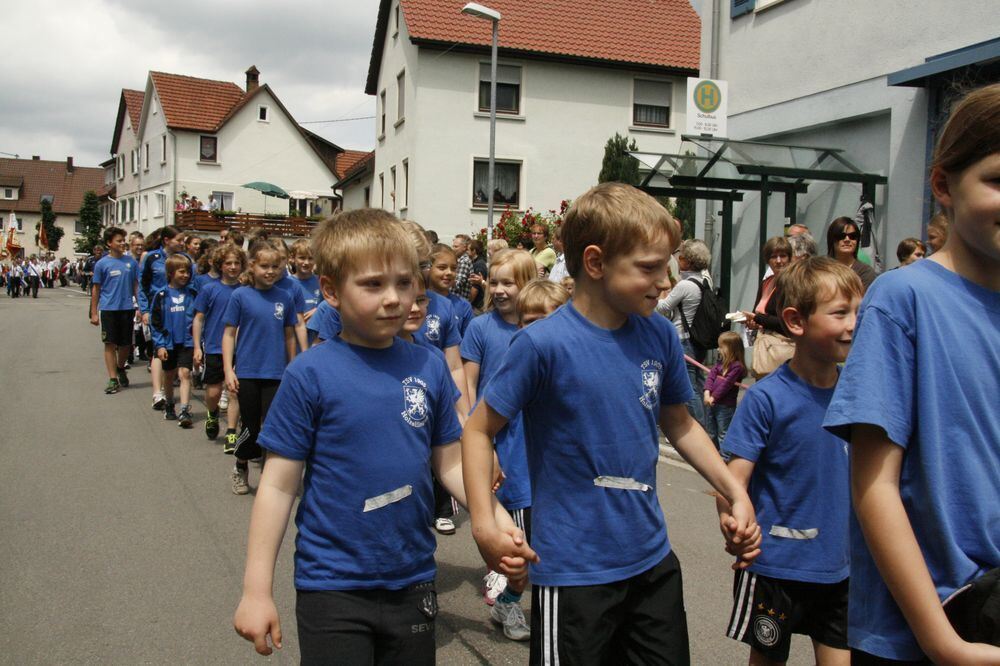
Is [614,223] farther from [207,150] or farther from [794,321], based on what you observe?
[207,150]

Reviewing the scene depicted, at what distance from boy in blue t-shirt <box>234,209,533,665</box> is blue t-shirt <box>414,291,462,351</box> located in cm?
269

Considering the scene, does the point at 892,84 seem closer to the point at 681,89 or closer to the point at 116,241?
the point at 116,241

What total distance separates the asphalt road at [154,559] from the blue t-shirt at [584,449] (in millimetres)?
1818

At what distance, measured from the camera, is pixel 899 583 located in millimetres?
1660

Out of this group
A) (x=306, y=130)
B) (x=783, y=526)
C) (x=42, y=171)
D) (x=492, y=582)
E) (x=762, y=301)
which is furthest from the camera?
(x=42, y=171)

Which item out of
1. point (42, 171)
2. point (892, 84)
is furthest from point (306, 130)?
point (42, 171)

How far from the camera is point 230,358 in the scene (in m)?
7.15

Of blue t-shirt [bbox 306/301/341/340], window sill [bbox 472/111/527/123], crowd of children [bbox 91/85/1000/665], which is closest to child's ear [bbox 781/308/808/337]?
crowd of children [bbox 91/85/1000/665]

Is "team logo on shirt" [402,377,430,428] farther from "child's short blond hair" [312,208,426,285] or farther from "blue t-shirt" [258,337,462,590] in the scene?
"child's short blond hair" [312,208,426,285]

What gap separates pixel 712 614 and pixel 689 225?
15.0 metres

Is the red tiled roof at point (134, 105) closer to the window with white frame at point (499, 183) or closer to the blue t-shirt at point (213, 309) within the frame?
the window with white frame at point (499, 183)

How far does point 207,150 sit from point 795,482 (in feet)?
175

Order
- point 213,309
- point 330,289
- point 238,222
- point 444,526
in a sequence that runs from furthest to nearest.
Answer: point 238,222
point 213,309
point 444,526
point 330,289

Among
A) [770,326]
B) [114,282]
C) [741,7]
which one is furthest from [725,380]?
[114,282]
